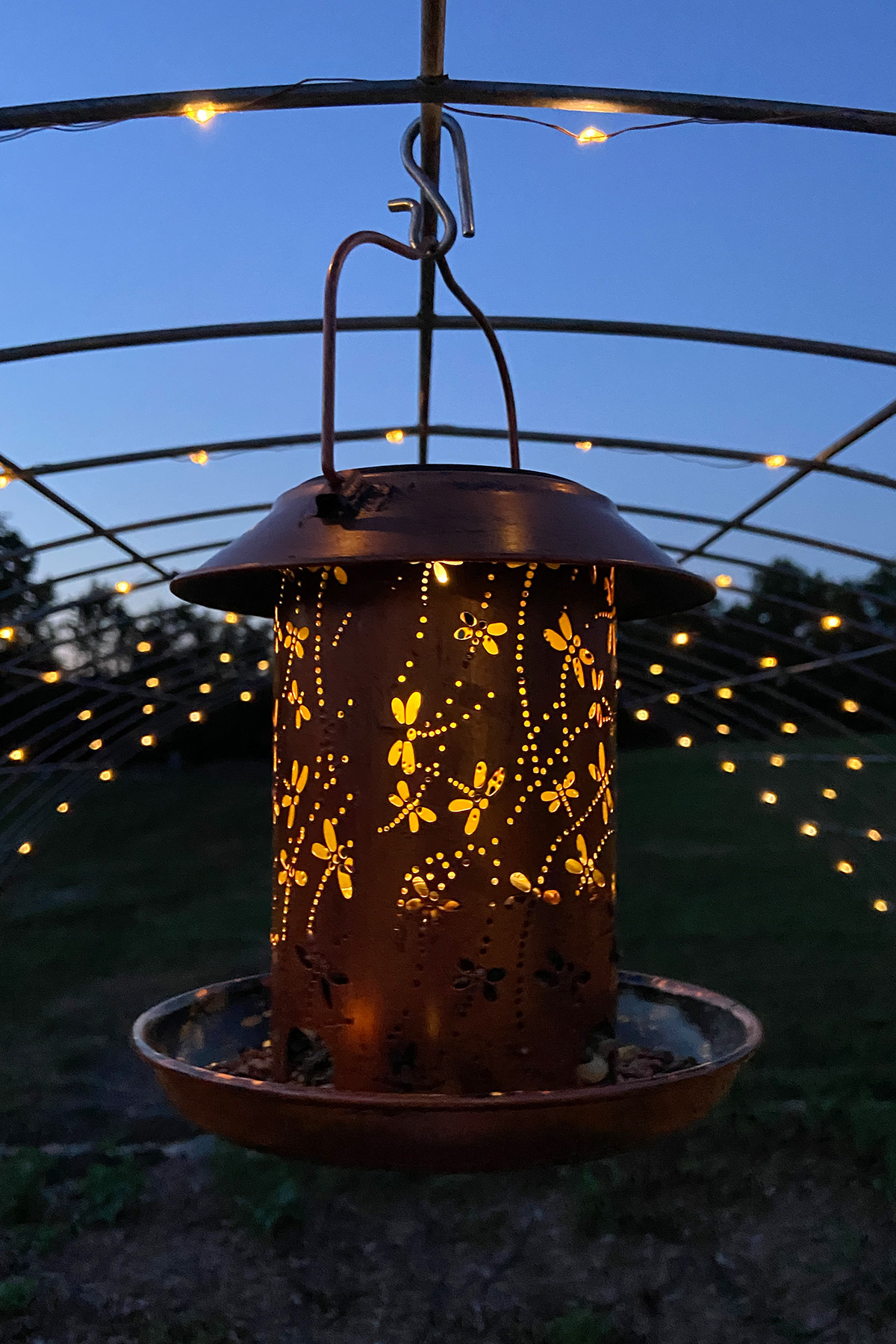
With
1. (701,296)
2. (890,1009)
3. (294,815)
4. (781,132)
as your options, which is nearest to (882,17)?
(781,132)

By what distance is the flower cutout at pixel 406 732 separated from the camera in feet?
5.66

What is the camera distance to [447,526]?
1579mm

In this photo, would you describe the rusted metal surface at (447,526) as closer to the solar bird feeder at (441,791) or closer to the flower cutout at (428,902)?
the solar bird feeder at (441,791)

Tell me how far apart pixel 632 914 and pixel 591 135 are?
42.7 ft

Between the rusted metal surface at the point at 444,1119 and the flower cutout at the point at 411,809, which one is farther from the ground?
the flower cutout at the point at 411,809

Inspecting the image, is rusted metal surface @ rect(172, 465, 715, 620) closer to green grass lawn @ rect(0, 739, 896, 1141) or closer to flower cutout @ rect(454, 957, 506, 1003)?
flower cutout @ rect(454, 957, 506, 1003)

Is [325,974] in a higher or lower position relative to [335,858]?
lower

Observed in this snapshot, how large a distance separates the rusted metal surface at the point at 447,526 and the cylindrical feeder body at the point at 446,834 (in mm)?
100

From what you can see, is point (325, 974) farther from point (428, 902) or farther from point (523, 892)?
point (523, 892)

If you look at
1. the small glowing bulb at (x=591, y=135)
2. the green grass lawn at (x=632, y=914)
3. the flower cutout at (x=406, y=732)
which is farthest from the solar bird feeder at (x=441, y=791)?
the green grass lawn at (x=632, y=914)

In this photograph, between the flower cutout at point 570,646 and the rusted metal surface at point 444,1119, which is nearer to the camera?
the rusted metal surface at point 444,1119

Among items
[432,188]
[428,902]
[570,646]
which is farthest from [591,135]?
[428,902]

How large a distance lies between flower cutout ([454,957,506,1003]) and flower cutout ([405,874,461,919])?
8 centimetres

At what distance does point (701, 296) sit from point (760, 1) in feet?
14.3
